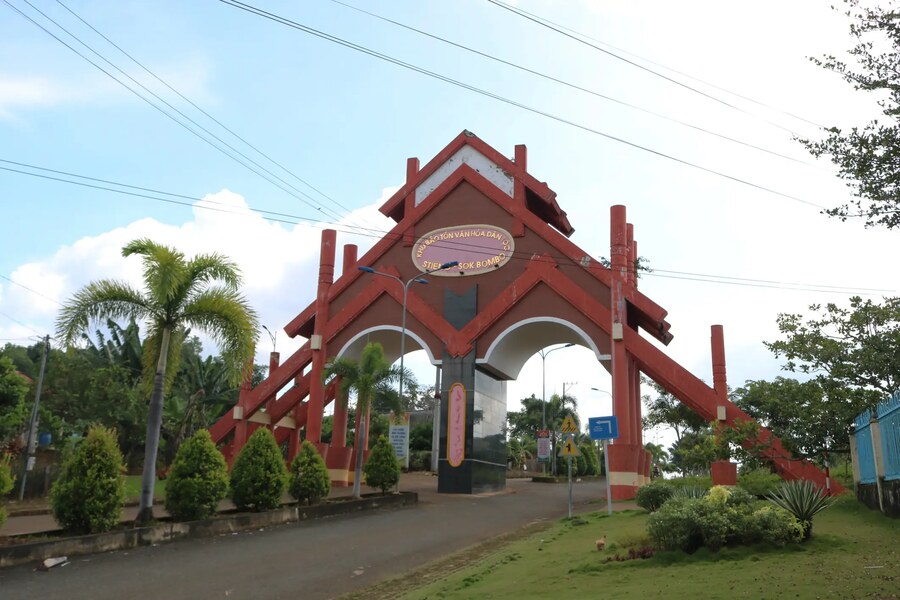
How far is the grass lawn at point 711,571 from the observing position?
7484 mm

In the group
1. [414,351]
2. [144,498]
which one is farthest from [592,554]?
[414,351]

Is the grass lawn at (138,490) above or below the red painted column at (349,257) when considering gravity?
below

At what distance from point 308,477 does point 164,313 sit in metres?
6.56

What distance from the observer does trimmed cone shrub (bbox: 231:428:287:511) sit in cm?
1756

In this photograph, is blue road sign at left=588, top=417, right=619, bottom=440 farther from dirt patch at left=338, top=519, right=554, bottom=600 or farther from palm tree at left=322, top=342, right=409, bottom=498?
palm tree at left=322, top=342, right=409, bottom=498

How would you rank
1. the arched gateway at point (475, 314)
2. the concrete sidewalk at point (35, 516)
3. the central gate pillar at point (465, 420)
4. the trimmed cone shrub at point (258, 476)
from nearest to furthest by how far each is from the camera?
the concrete sidewalk at point (35, 516) → the trimmed cone shrub at point (258, 476) → the arched gateway at point (475, 314) → the central gate pillar at point (465, 420)

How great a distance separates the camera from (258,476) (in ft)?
57.6

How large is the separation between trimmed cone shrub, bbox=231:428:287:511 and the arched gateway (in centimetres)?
987

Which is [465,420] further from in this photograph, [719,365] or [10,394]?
[10,394]

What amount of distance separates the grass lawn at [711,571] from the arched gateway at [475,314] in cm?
1346

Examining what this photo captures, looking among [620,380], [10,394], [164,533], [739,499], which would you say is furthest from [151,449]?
[620,380]

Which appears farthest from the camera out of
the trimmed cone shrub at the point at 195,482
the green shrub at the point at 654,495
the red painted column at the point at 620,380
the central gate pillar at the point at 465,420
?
the central gate pillar at the point at 465,420

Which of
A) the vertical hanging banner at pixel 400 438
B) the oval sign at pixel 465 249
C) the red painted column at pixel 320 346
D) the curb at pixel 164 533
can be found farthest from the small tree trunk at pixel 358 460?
the oval sign at pixel 465 249

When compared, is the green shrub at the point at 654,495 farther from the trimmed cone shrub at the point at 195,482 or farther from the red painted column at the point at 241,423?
the red painted column at the point at 241,423
